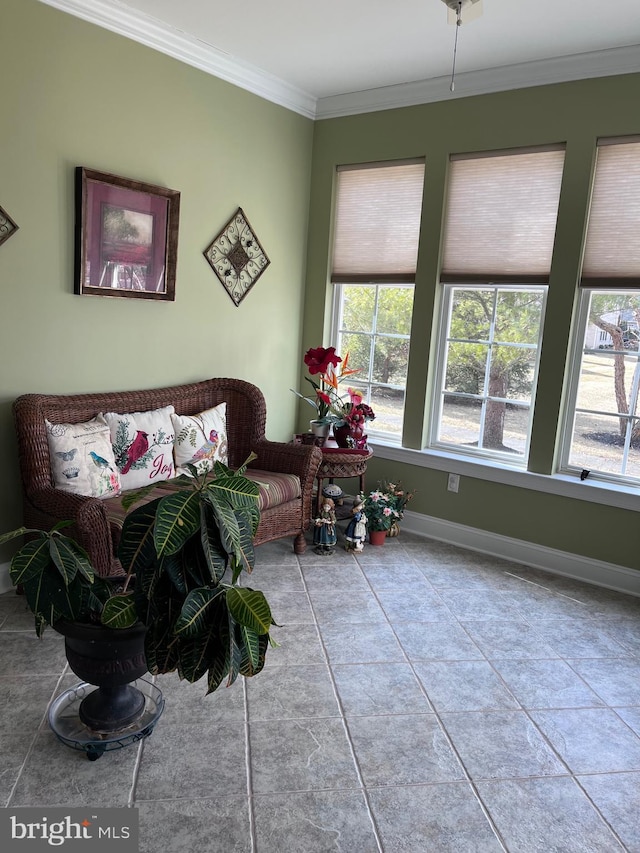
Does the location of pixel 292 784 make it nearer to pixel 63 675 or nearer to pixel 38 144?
pixel 63 675

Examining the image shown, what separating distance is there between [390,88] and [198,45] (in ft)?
4.03

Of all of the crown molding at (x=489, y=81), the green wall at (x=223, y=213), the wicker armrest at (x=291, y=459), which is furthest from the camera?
the wicker armrest at (x=291, y=459)

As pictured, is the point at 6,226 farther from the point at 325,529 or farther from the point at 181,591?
the point at 325,529

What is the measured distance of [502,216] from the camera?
3.84 meters

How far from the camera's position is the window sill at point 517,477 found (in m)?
3.57

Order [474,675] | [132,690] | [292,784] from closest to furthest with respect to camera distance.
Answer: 1. [292,784]
2. [132,690]
3. [474,675]

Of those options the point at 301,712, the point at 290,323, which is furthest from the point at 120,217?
the point at 301,712

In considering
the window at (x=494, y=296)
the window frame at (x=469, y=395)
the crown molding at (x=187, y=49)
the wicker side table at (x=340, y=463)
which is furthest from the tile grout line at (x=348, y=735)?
the crown molding at (x=187, y=49)

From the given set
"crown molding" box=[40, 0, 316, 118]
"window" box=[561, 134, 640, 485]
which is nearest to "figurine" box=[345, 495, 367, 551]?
"window" box=[561, 134, 640, 485]

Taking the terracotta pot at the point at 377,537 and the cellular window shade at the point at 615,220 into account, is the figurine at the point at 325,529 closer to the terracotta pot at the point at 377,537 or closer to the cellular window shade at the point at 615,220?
the terracotta pot at the point at 377,537

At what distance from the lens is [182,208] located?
Answer: 375 centimetres

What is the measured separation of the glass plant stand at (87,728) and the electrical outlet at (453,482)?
7.77 feet

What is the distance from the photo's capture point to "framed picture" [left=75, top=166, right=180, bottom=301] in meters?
3.22

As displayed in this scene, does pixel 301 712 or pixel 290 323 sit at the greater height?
pixel 290 323
